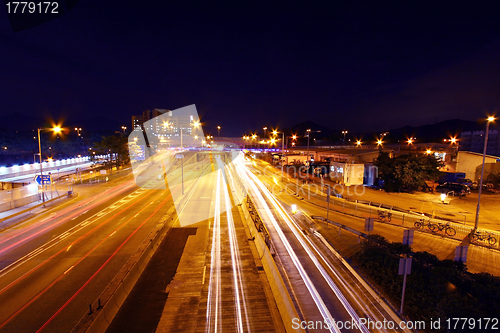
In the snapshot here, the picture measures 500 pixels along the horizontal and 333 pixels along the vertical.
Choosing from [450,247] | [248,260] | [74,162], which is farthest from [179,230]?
[74,162]

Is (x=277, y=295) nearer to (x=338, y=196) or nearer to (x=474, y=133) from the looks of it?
(x=338, y=196)

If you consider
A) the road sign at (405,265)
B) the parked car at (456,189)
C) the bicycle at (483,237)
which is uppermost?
the road sign at (405,265)

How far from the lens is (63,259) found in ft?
38.1

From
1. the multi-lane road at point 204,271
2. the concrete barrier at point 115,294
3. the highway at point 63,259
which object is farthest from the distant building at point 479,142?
the highway at point 63,259

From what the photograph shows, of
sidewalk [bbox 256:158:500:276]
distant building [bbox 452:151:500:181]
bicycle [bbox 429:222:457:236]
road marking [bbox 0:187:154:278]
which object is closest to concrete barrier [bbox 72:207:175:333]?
road marking [bbox 0:187:154:278]

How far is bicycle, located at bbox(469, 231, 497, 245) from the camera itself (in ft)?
38.6

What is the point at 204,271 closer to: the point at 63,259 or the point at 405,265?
the point at 63,259

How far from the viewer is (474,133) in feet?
160

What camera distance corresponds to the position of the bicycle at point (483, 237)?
1178 centimetres

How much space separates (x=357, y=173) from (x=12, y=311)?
29374 millimetres

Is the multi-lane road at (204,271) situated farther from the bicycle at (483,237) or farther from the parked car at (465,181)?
the parked car at (465,181)

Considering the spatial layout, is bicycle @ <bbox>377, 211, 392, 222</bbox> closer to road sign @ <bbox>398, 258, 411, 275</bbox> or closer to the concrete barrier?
road sign @ <bbox>398, 258, 411, 275</bbox>

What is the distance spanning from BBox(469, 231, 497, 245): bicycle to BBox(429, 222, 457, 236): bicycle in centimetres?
85

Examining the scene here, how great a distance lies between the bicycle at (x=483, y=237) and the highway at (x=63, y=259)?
711 inches
